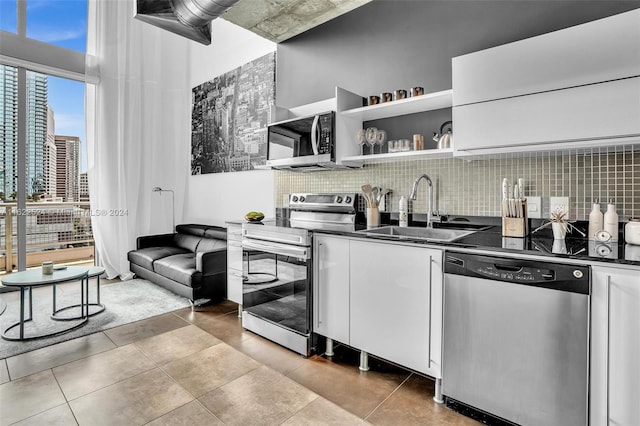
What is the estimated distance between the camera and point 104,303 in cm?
347

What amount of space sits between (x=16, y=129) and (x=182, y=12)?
316 cm

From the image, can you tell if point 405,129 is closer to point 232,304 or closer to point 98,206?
point 232,304

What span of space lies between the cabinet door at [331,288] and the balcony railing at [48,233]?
4.15m

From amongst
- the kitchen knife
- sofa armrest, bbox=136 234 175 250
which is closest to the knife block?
the kitchen knife

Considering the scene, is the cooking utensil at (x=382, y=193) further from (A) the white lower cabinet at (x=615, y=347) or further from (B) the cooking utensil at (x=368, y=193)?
(A) the white lower cabinet at (x=615, y=347)

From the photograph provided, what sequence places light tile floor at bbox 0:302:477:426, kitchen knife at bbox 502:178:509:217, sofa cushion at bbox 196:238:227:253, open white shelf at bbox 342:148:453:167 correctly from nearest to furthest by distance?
light tile floor at bbox 0:302:477:426, kitchen knife at bbox 502:178:509:217, open white shelf at bbox 342:148:453:167, sofa cushion at bbox 196:238:227:253

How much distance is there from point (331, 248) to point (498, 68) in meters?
1.46

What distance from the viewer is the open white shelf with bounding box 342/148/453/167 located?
2177mm

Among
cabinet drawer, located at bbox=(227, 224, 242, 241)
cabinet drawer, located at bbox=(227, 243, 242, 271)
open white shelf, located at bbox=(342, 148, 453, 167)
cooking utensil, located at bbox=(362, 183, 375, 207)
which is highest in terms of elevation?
open white shelf, located at bbox=(342, 148, 453, 167)

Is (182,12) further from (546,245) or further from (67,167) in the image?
(67,167)

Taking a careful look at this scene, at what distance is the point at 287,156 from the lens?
3.01 m

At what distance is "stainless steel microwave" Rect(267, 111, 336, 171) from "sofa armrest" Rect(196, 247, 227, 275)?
1099mm

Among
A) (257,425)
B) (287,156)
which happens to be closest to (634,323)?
(257,425)

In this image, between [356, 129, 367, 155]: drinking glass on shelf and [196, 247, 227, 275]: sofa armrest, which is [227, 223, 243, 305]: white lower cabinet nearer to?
[196, 247, 227, 275]: sofa armrest
